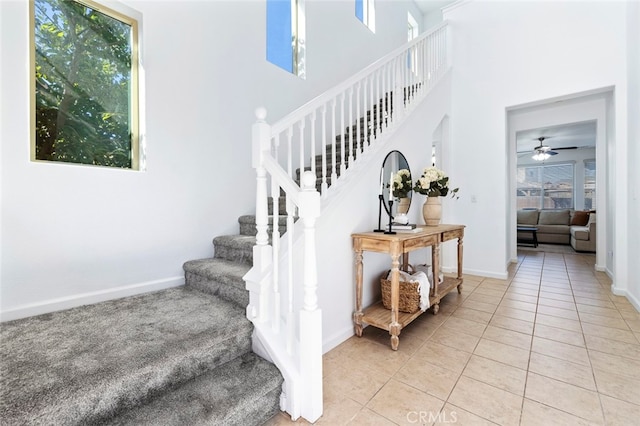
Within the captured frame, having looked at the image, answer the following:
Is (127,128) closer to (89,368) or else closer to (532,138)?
(89,368)

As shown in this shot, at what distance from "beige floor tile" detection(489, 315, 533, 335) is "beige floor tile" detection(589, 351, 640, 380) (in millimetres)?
430

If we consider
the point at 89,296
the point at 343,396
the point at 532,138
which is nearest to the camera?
the point at 343,396

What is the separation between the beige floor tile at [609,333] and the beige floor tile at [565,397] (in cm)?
99

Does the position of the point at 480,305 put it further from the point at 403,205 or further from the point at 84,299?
the point at 84,299

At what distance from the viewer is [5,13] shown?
5.56ft

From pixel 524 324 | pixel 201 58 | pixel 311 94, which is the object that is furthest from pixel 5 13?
pixel 524 324

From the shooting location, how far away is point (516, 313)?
275 cm

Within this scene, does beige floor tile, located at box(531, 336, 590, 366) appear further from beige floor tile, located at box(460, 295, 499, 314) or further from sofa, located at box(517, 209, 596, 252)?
sofa, located at box(517, 209, 596, 252)

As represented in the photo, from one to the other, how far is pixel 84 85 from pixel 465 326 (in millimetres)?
3512

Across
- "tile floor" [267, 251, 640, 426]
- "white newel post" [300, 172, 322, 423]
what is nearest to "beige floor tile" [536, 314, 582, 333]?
"tile floor" [267, 251, 640, 426]

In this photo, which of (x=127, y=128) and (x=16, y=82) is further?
(x=127, y=128)

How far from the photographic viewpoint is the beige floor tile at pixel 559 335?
2170mm

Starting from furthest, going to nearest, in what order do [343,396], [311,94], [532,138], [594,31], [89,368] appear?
[532,138] < [311,94] < [594,31] < [343,396] < [89,368]

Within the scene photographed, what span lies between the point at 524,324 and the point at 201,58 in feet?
12.2
